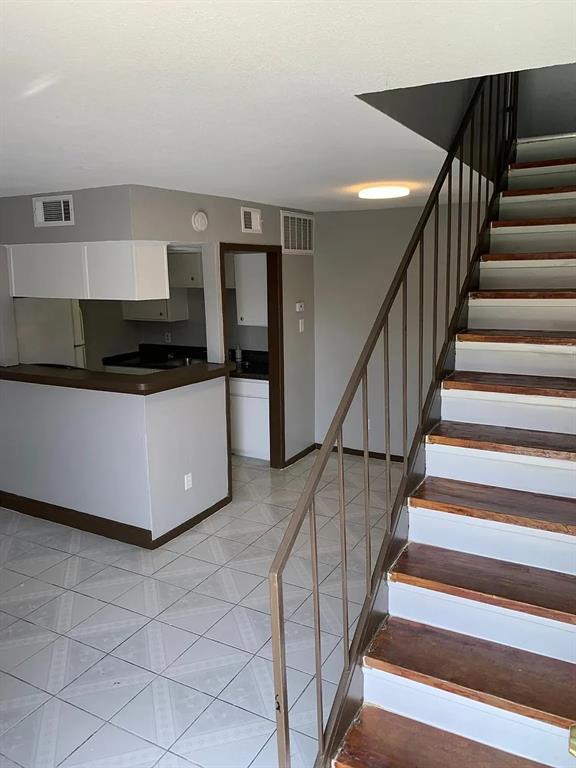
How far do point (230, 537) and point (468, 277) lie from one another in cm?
220

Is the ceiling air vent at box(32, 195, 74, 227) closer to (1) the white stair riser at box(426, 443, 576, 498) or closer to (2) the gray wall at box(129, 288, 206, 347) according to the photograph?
(2) the gray wall at box(129, 288, 206, 347)

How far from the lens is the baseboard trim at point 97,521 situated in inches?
142

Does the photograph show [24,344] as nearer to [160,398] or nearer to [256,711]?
[160,398]

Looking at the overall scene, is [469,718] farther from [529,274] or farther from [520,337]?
[529,274]

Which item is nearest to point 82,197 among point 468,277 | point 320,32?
point 468,277

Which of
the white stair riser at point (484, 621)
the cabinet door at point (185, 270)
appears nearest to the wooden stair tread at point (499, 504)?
the white stair riser at point (484, 621)

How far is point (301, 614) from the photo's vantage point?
2.91 meters

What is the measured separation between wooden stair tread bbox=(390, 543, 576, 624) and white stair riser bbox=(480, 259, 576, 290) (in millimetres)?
1507

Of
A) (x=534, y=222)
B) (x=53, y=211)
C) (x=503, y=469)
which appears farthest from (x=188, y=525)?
(x=534, y=222)

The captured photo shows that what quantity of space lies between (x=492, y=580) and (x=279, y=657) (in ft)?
2.99

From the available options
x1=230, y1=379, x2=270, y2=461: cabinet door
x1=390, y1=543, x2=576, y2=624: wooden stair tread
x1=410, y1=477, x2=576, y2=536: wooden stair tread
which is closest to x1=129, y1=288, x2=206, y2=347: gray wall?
x1=230, y1=379, x2=270, y2=461: cabinet door

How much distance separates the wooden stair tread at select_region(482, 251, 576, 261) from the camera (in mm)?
2828

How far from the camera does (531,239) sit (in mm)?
3098

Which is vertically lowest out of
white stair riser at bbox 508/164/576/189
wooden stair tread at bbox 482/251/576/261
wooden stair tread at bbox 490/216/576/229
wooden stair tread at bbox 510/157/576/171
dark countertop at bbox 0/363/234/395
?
dark countertop at bbox 0/363/234/395
